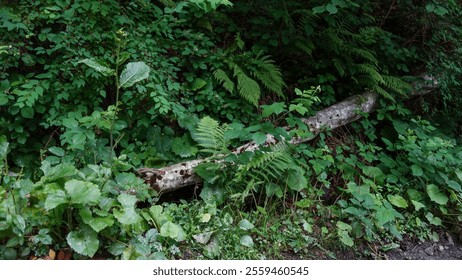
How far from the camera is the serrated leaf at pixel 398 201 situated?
402cm

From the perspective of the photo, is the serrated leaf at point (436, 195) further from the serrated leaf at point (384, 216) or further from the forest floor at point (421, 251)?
the serrated leaf at point (384, 216)

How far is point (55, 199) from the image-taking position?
265 cm

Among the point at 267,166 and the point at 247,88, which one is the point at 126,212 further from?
the point at 247,88

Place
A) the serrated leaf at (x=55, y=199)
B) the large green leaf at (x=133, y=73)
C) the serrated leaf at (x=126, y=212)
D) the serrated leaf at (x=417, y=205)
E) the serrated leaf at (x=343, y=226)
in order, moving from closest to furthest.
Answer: the serrated leaf at (x=55, y=199), the serrated leaf at (x=126, y=212), the large green leaf at (x=133, y=73), the serrated leaf at (x=343, y=226), the serrated leaf at (x=417, y=205)

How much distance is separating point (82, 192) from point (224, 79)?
2.17 meters

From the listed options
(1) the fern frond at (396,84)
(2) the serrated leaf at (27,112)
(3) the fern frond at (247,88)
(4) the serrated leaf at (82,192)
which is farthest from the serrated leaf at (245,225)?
(1) the fern frond at (396,84)

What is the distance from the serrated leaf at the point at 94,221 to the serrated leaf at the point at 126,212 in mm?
75

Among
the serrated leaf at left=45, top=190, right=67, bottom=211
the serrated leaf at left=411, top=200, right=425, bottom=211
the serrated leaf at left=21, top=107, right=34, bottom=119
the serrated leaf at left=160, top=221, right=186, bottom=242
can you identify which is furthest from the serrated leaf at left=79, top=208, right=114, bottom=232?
the serrated leaf at left=411, top=200, right=425, bottom=211

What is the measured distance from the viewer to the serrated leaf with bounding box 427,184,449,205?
4.14m
